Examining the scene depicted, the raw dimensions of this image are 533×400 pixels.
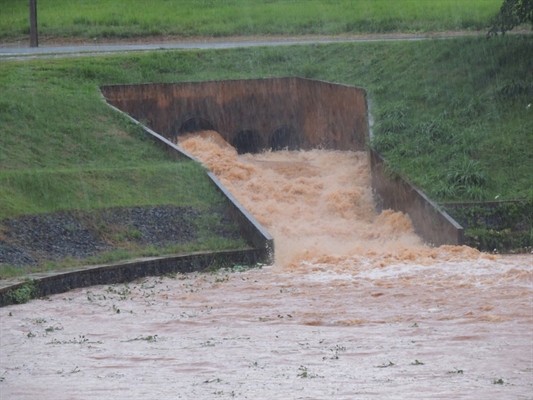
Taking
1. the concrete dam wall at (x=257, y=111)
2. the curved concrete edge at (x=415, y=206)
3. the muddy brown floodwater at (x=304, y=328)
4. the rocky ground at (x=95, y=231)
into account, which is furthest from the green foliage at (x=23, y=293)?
the concrete dam wall at (x=257, y=111)

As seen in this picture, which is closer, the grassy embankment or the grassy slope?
the grassy embankment

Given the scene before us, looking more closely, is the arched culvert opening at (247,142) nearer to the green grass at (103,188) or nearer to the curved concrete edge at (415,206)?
the curved concrete edge at (415,206)

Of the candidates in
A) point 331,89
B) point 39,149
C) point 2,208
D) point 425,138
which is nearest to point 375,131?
point 425,138

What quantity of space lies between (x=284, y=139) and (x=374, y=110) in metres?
4.17

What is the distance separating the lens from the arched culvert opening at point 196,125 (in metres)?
27.9

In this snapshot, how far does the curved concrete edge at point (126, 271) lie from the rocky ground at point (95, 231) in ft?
2.22

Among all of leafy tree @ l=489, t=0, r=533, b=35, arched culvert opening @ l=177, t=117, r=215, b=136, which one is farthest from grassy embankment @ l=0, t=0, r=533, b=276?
arched culvert opening @ l=177, t=117, r=215, b=136

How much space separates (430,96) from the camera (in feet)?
82.1

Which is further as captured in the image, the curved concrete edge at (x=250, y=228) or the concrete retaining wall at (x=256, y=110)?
the concrete retaining wall at (x=256, y=110)

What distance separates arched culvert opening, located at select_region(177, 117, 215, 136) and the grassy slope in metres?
1.23

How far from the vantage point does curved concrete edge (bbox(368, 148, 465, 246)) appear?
19.3 m

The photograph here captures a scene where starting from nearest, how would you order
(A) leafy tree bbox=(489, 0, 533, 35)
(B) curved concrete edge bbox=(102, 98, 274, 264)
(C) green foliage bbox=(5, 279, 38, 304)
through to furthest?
(C) green foliage bbox=(5, 279, 38, 304) < (B) curved concrete edge bbox=(102, 98, 274, 264) < (A) leafy tree bbox=(489, 0, 533, 35)

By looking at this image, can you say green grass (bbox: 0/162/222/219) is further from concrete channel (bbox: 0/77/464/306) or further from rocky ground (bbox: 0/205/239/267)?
concrete channel (bbox: 0/77/464/306)

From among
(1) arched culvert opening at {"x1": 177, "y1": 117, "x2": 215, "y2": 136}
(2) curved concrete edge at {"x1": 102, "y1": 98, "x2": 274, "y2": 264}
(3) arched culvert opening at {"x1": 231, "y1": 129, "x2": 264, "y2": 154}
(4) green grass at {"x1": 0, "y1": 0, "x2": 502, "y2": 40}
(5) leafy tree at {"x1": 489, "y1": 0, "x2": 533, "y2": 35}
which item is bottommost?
(2) curved concrete edge at {"x1": 102, "y1": 98, "x2": 274, "y2": 264}
